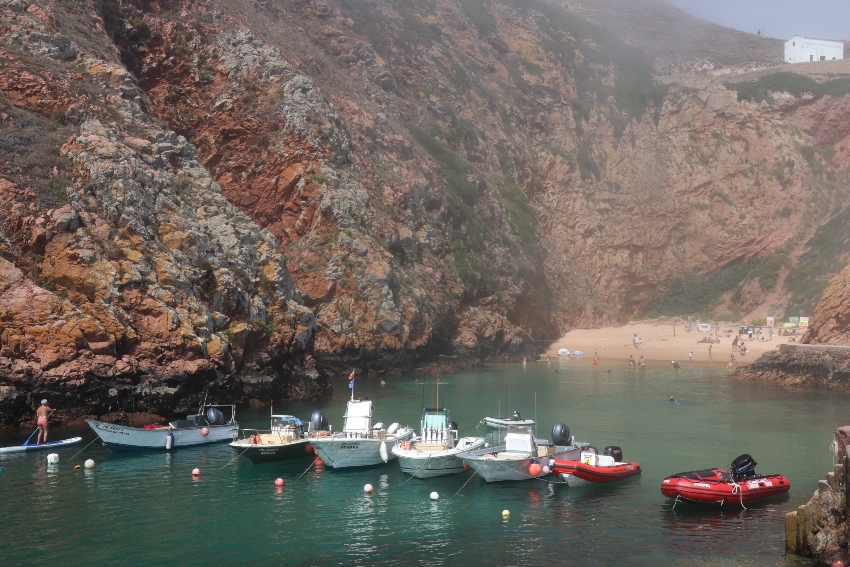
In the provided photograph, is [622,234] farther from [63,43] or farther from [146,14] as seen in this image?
[63,43]

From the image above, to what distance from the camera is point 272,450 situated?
35.5 meters

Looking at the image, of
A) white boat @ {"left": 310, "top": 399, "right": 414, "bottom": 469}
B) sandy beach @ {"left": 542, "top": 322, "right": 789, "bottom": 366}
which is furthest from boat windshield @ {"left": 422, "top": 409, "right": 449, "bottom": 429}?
sandy beach @ {"left": 542, "top": 322, "right": 789, "bottom": 366}

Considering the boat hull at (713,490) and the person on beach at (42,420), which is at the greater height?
the person on beach at (42,420)

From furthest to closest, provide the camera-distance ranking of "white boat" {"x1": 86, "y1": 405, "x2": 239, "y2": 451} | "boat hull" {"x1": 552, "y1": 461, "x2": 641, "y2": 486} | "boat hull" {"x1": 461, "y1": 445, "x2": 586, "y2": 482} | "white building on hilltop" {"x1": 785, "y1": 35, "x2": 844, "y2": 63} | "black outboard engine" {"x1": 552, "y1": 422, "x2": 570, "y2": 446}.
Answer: "white building on hilltop" {"x1": 785, "y1": 35, "x2": 844, "y2": 63}, "white boat" {"x1": 86, "y1": 405, "x2": 239, "y2": 451}, "black outboard engine" {"x1": 552, "y1": 422, "x2": 570, "y2": 446}, "boat hull" {"x1": 461, "y1": 445, "x2": 586, "y2": 482}, "boat hull" {"x1": 552, "y1": 461, "x2": 641, "y2": 486}

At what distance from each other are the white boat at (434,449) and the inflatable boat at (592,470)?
4555 millimetres

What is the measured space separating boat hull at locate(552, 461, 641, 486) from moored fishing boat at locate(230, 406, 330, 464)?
11379 mm

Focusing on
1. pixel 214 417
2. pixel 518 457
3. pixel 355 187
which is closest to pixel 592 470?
pixel 518 457

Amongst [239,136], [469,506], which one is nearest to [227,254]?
[239,136]

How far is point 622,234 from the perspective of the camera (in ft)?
360

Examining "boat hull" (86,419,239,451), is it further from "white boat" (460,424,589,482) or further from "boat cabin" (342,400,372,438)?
"white boat" (460,424,589,482)

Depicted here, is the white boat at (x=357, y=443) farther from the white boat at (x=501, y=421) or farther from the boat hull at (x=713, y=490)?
the boat hull at (x=713, y=490)

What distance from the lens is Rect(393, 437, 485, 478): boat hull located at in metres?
32.9

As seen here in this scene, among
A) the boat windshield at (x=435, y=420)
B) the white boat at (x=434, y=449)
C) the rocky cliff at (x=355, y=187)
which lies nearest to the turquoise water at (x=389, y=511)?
the white boat at (x=434, y=449)

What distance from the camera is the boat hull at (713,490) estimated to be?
27312 millimetres
